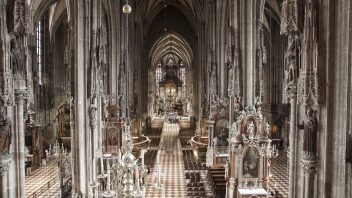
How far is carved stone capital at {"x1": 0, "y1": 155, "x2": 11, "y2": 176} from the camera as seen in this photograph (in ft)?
25.1

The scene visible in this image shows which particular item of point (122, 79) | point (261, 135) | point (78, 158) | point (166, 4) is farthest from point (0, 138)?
point (166, 4)

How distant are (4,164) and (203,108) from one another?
2579 cm

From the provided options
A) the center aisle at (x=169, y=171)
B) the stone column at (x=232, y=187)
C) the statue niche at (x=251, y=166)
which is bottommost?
the center aisle at (x=169, y=171)

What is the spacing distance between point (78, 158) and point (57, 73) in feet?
63.1

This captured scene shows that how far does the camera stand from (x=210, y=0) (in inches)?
1110

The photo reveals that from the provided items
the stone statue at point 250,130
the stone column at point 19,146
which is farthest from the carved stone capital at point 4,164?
the stone statue at point 250,130

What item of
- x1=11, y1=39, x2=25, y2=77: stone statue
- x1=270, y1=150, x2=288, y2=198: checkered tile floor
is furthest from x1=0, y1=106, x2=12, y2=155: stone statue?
x1=270, y1=150, x2=288, y2=198: checkered tile floor

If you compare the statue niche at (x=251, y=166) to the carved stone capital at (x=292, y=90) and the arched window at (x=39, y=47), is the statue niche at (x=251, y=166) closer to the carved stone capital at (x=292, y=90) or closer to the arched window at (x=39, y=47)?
the carved stone capital at (x=292, y=90)

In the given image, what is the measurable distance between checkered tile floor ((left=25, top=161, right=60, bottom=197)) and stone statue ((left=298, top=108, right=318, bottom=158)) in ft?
50.9

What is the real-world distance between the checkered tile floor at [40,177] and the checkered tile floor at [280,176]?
12880 millimetres

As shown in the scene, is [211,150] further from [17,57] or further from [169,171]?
[17,57]

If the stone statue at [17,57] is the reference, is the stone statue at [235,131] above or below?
below

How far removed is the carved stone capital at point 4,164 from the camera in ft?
25.1

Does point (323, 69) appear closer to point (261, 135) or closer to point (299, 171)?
point (299, 171)
